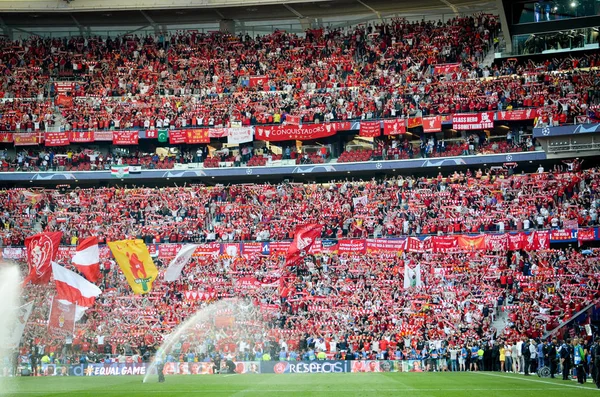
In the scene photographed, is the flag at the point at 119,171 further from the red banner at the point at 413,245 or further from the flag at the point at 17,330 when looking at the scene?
the red banner at the point at 413,245

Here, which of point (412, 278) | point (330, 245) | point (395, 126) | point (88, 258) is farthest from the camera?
point (395, 126)

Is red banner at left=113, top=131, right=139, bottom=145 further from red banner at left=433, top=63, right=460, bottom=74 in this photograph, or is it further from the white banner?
red banner at left=433, top=63, right=460, bottom=74

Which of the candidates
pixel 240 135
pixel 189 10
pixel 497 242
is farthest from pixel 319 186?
pixel 189 10

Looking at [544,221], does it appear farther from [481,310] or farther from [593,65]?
[593,65]

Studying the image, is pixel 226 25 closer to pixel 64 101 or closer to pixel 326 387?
pixel 64 101

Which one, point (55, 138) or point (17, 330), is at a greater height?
point (55, 138)

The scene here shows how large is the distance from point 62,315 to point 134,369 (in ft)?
15.5

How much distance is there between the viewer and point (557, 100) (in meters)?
54.0

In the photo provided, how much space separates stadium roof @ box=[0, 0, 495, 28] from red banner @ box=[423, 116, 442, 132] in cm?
1365

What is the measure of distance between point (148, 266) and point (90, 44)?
3246cm

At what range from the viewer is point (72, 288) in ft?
130

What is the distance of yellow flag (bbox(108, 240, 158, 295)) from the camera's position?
43.1m

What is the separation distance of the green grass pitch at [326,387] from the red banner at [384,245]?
1791cm

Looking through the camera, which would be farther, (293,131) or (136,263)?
(293,131)
